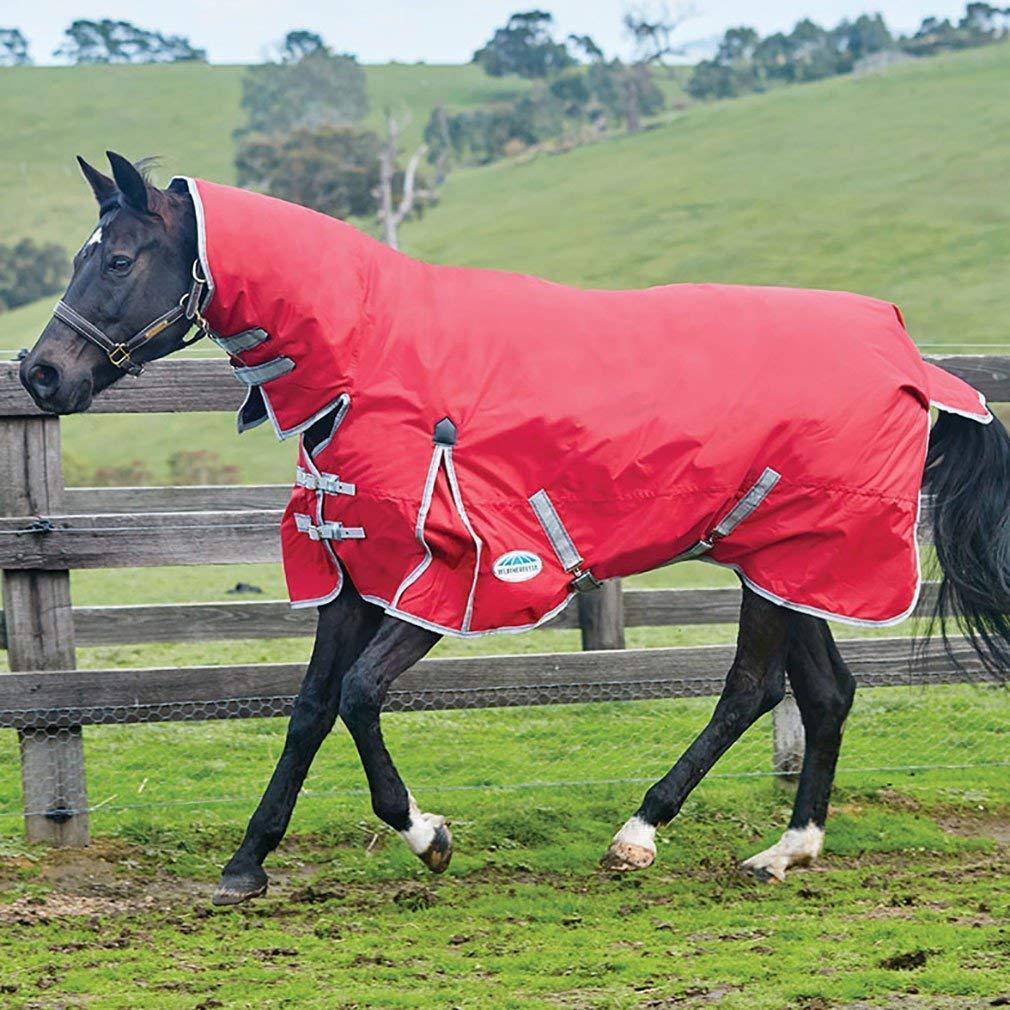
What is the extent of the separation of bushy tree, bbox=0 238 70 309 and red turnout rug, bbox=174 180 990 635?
5370 centimetres

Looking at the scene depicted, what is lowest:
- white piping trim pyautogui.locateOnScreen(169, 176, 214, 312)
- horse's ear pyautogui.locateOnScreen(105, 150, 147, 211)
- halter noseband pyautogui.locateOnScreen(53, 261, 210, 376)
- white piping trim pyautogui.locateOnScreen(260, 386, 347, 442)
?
white piping trim pyautogui.locateOnScreen(260, 386, 347, 442)

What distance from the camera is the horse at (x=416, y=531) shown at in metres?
4.56

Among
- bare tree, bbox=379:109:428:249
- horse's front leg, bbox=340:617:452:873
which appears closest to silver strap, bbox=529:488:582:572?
horse's front leg, bbox=340:617:452:873

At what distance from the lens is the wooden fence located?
549cm

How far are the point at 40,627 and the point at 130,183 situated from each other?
1.85 meters

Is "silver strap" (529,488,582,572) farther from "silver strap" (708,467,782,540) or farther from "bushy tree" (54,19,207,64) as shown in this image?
"bushy tree" (54,19,207,64)

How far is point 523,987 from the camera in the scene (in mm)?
4016

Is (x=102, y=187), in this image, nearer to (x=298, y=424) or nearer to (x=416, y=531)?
(x=298, y=424)

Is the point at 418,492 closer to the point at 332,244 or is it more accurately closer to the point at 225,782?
the point at 332,244

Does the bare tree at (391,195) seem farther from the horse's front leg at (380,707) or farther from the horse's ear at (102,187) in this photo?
the horse's front leg at (380,707)

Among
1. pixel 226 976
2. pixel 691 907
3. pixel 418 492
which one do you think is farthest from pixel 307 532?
pixel 691 907

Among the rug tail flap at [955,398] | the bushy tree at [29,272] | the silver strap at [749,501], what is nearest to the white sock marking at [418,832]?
the silver strap at [749,501]

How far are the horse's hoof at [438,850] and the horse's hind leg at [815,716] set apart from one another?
1.13 m

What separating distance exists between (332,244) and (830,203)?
4560 centimetres
